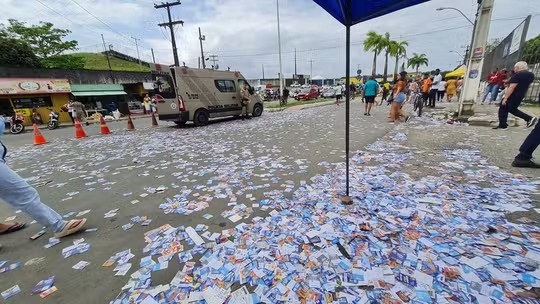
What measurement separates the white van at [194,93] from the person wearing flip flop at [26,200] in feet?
24.3

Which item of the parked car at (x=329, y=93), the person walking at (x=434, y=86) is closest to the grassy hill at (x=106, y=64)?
the parked car at (x=329, y=93)

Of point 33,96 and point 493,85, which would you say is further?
point 33,96

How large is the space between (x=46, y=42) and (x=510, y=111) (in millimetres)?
40436

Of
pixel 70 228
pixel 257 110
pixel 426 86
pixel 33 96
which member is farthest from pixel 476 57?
pixel 33 96

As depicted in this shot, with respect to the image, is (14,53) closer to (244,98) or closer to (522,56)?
(244,98)

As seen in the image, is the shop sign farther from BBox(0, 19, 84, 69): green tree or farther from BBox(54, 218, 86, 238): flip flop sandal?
BBox(54, 218, 86, 238): flip flop sandal

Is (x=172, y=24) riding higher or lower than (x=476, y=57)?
higher

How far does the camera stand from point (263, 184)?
3.71 meters

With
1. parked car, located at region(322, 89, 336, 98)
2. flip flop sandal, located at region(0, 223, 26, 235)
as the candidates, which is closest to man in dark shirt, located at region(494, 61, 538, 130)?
flip flop sandal, located at region(0, 223, 26, 235)

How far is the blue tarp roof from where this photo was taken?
2254 mm

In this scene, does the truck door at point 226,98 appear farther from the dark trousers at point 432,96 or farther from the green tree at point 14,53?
the green tree at point 14,53

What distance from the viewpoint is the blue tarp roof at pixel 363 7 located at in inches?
88.7

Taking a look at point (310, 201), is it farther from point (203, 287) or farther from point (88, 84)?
point (88, 84)

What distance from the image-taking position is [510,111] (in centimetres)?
573
